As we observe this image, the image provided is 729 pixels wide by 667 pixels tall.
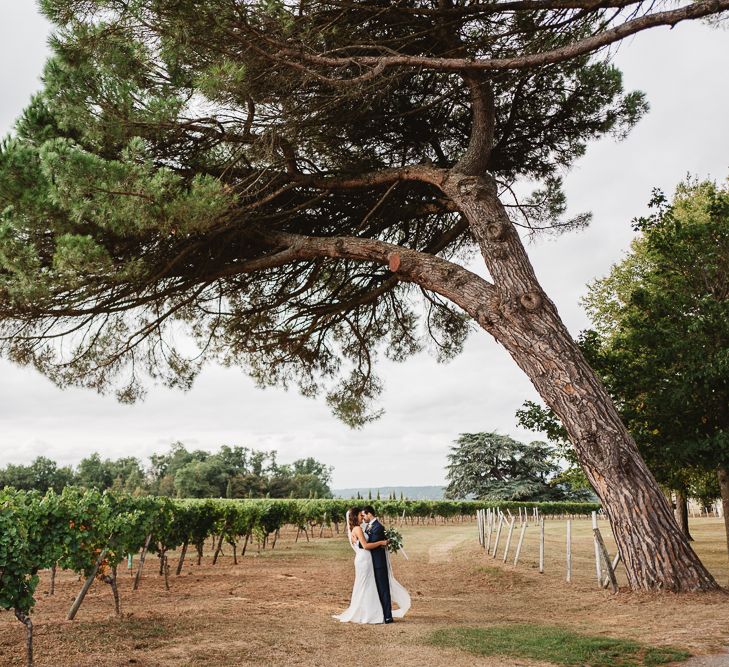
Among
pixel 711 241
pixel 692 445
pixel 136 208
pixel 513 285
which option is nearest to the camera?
pixel 136 208

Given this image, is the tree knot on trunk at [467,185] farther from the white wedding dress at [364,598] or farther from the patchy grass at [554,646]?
the patchy grass at [554,646]

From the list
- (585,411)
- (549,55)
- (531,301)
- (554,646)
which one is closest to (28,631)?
(554,646)

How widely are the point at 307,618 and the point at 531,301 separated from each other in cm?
485

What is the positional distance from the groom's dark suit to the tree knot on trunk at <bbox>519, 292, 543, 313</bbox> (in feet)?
11.0

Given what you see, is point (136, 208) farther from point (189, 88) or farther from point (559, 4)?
point (559, 4)

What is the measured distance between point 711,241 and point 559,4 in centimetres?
711

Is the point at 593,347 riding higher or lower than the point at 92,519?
higher

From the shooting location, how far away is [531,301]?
809cm

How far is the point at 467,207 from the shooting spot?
9133 millimetres

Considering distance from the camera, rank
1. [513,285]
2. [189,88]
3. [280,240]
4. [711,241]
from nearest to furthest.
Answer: [513,285], [189,88], [280,240], [711,241]


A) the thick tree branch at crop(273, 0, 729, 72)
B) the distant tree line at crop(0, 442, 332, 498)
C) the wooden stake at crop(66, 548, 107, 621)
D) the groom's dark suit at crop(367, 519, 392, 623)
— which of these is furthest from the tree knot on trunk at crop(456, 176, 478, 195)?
the distant tree line at crop(0, 442, 332, 498)

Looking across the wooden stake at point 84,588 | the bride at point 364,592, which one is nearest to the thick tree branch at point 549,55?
the bride at point 364,592

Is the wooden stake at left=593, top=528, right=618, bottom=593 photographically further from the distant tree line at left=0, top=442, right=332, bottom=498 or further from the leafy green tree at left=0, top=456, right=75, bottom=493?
the leafy green tree at left=0, top=456, right=75, bottom=493

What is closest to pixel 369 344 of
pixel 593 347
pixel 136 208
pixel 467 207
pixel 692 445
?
pixel 593 347
